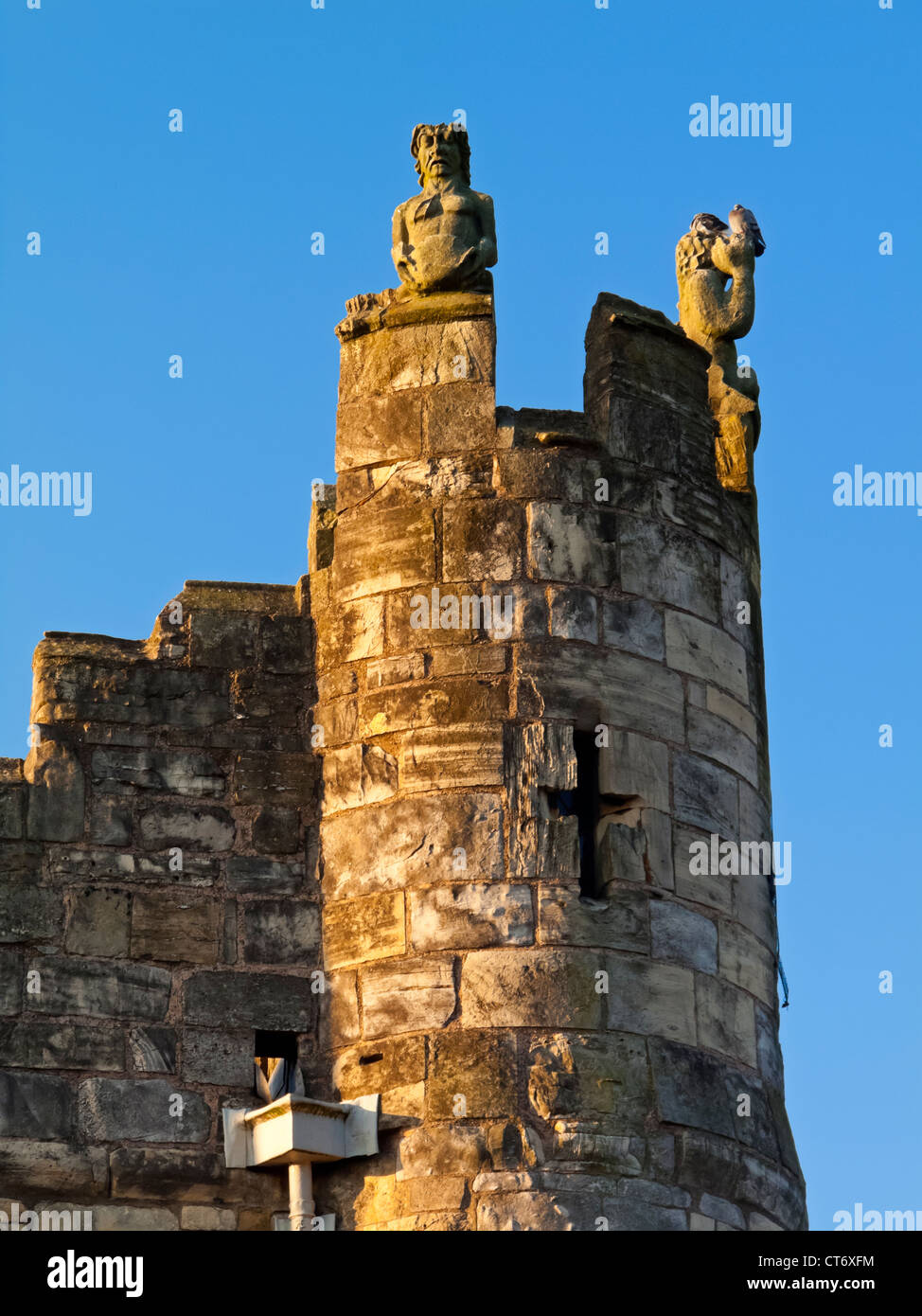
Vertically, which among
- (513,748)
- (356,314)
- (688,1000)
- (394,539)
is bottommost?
(688,1000)

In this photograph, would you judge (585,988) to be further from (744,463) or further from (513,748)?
(744,463)

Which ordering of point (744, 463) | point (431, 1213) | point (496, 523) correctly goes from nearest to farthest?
point (431, 1213) < point (496, 523) < point (744, 463)

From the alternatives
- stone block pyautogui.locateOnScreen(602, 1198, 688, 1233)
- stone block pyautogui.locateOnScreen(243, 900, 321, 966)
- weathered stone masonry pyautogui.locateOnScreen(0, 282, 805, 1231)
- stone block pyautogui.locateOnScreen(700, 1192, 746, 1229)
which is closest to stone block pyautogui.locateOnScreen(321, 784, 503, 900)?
weathered stone masonry pyautogui.locateOnScreen(0, 282, 805, 1231)

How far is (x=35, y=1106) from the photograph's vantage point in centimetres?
1329

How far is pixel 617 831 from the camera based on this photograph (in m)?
13.7

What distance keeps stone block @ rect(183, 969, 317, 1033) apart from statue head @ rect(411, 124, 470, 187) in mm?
4021

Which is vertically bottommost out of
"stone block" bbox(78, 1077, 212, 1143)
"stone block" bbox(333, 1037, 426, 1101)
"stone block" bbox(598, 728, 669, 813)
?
"stone block" bbox(78, 1077, 212, 1143)

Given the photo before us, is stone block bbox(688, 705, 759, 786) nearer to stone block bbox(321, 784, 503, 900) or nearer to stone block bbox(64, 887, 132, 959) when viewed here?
stone block bbox(321, 784, 503, 900)

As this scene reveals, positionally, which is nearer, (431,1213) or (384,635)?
(431,1213)

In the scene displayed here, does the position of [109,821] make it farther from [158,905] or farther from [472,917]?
[472,917]

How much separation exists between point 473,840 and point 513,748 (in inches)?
18.2

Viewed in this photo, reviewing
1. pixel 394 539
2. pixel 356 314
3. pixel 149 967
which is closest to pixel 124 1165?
pixel 149 967

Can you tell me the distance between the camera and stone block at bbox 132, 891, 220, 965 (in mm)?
13742
